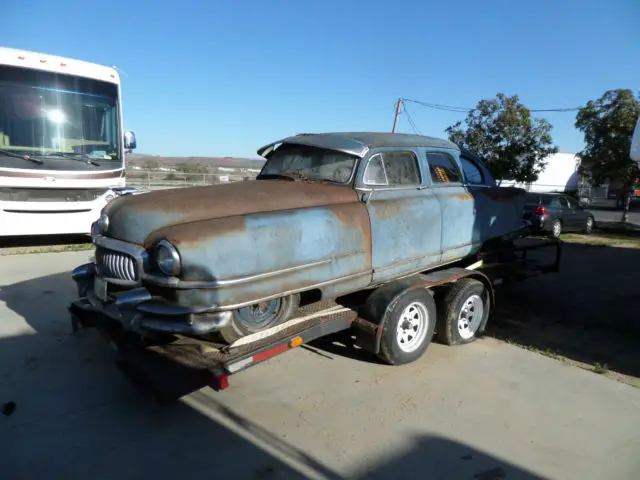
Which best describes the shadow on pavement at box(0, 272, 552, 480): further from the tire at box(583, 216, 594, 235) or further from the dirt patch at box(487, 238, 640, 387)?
the tire at box(583, 216, 594, 235)

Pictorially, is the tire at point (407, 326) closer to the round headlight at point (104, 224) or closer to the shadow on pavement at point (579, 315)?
the shadow on pavement at point (579, 315)

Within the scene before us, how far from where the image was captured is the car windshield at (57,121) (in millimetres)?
8258

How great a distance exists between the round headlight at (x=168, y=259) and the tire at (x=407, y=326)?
1.90m

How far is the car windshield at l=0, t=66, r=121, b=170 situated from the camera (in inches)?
325

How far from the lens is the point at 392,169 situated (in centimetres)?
463

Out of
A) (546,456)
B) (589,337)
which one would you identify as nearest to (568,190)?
(589,337)

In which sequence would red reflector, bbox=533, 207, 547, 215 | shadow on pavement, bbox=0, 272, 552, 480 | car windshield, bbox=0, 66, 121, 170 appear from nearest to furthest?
shadow on pavement, bbox=0, 272, 552, 480, car windshield, bbox=0, 66, 121, 170, red reflector, bbox=533, 207, 547, 215

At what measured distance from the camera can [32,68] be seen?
833 cm

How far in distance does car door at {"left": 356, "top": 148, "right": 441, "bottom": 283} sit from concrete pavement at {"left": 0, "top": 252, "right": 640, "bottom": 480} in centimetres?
100

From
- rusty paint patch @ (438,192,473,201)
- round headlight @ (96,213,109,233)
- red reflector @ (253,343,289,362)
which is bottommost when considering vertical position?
red reflector @ (253,343,289,362)

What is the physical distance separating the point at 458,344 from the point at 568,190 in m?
39.3

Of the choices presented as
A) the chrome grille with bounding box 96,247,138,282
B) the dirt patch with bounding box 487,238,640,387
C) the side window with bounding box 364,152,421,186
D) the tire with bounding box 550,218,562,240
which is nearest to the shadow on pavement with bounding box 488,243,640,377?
the dirt patch with bounding box 487,238,640,387

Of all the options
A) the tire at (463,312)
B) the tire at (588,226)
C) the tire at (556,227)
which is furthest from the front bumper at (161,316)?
the tire at (588,226)

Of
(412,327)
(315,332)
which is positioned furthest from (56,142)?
(412,327)
